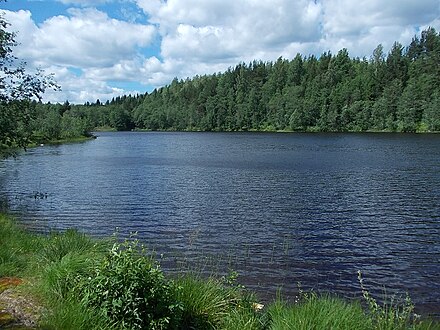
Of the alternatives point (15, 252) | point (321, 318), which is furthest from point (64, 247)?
point (321, 318)

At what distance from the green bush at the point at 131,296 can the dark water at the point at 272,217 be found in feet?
29.6

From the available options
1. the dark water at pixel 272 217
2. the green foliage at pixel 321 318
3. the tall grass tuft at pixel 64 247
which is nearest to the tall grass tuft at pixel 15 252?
the tall grass tuft at pixel 64 247

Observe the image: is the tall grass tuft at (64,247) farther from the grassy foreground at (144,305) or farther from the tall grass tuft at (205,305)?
the tall grass tuft at (205,305)

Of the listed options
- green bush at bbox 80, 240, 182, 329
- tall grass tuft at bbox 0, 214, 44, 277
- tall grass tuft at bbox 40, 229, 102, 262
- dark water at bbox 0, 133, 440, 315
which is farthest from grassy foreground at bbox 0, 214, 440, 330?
dark water at bbox 0, 133, 440, 315

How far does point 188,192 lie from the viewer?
126 ft

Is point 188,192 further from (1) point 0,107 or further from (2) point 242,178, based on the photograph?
(1) point 0,107

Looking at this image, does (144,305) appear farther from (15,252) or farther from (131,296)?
(15,252)

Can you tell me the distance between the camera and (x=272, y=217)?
28281mm

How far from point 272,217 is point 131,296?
72.2 feet

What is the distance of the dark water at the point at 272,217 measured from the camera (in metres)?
18.0

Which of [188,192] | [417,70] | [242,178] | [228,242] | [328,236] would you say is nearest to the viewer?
[228,242]

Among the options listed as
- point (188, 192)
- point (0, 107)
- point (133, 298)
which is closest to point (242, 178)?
point (188, 192)

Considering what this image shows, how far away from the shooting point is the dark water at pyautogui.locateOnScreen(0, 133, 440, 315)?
17953 millimetres

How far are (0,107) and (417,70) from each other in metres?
176
